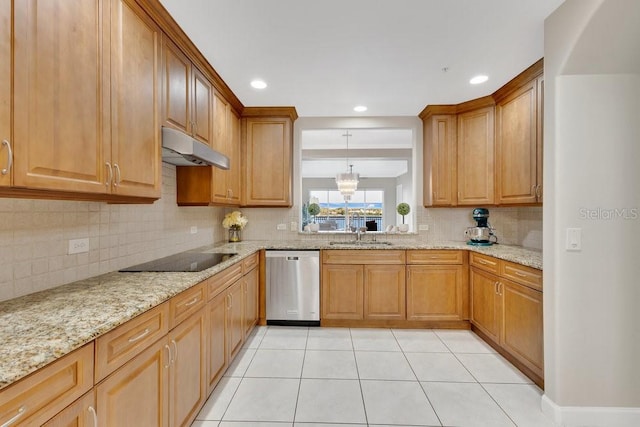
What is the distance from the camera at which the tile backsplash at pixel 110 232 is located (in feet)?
4.31

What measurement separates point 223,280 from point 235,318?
0.45 meters

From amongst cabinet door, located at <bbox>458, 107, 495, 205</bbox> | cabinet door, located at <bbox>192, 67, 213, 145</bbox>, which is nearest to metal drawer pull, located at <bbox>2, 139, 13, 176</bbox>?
cabinet door, located at <bbox>192, 67, 213, 145</bbox>

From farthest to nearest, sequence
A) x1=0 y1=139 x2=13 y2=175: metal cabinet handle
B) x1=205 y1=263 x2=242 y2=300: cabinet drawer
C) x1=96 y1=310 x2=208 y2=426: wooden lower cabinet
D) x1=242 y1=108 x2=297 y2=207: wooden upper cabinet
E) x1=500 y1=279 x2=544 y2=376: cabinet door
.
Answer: x1=242 y1=108 x2=297 y2=207: wooden upper cabinet
x1=500 y1=279 x2=544 y2=376: cabinet door
x1=205 y1=263 x2=242 y2=300: cabinet drawer
x1=96 y1=310 x2=208 y2=426: wooden lower cabinet
x1=0 y1=139 x2=13 y2=175: metal cabinet handle

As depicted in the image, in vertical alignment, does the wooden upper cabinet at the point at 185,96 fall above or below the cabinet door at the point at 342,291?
above

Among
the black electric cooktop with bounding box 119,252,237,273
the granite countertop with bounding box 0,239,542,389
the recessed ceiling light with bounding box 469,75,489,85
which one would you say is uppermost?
the recessed ceiling light with bounding box 469,75,489,85

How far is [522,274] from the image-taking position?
2268mm

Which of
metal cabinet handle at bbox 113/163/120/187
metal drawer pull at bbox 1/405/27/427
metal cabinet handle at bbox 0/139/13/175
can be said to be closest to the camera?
metal drawer pull at bbox 1/405/27/427

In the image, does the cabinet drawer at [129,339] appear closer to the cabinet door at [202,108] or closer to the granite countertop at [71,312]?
the granite countertop at [71,312]

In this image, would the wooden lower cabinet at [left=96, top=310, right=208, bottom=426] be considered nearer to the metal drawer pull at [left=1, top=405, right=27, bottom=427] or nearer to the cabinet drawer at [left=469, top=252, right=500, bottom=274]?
the metal drawer pull at [left=1, top=405, right=27, bottom=427]

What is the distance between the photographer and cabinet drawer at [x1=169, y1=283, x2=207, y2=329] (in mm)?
1447

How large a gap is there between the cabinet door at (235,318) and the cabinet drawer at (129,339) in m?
0.92

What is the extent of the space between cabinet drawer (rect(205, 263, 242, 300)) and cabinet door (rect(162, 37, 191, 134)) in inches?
41.5

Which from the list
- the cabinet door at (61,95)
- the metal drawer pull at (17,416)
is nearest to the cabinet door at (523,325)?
the metal drawer pull at (17,416)

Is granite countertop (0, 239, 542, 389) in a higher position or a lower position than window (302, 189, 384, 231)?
lower
